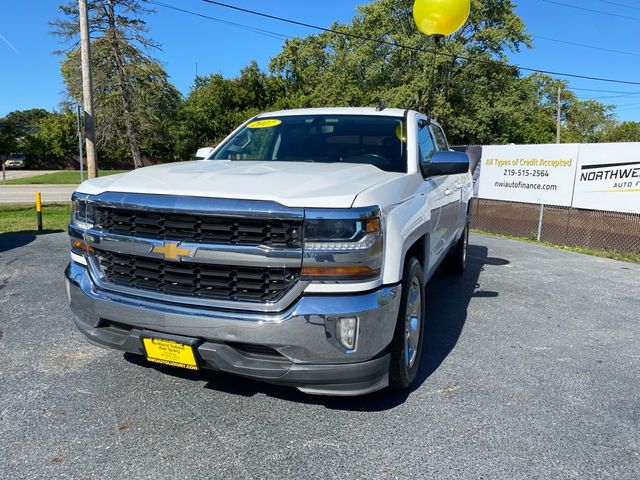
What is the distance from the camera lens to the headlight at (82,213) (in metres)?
2.83

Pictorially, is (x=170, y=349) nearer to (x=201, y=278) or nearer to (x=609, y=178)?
(x=201, y=278)

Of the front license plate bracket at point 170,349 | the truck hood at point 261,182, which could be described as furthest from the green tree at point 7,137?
the front license plate bracket at point 170,349

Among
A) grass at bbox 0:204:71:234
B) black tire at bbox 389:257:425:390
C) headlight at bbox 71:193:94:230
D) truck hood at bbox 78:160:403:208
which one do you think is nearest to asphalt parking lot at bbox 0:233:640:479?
black tire at bbox 389:257:425:390

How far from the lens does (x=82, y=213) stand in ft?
9.46

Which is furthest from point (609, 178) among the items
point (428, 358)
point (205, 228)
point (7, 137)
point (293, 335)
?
point (7, 137)

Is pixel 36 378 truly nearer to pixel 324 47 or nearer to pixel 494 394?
pixel 494 394

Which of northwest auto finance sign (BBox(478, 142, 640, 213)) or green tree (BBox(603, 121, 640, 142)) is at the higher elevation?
green tree (BBox(603, 121, 640, 142))

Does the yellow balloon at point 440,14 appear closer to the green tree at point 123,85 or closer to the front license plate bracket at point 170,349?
the front license plate bracket at point 170,349

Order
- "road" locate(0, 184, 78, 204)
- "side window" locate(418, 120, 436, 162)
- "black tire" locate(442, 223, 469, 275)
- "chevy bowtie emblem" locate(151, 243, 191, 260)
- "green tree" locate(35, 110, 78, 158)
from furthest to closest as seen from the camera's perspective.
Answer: "green tree" locate(35, 110, 78, 158) < "road" locate(0, 184, 78, 204) < "black tire" locate(442, 223, 469, 275) < "side window" locate(418, 120, 436, 162) < "chevy bowtie emblem" locate(151, 243, 191, 260)

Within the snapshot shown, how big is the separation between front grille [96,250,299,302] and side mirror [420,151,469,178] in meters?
1.65

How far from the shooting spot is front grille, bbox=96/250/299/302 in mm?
2418

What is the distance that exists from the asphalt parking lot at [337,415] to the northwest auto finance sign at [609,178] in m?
5.70

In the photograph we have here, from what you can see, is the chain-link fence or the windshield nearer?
the windshield

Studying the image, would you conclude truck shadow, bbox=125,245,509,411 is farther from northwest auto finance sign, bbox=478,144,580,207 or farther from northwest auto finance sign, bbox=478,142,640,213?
northwest auto finance sign, bbox=478,144,580,207
